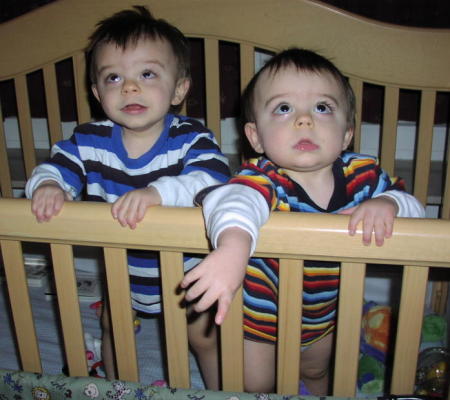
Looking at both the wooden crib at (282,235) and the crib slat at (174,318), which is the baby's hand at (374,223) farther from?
the crib slat at (174,318)

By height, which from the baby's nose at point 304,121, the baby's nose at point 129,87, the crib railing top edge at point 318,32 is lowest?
the baby's nose at point 304,121

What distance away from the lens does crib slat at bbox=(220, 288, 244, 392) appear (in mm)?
614

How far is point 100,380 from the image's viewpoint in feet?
2.43

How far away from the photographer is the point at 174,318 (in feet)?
2.09

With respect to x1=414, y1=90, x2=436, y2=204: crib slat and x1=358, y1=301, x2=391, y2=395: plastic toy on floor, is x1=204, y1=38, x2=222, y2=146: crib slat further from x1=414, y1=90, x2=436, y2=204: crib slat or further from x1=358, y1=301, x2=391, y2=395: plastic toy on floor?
x1=358, y1=301, x2=391, y2=395: plastic toy on floor

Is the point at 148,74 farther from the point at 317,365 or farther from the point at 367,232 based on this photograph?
the point at 317,365

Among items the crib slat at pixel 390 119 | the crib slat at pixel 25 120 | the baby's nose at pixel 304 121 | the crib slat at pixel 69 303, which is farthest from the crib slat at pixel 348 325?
the crib slat at pixel 25 120

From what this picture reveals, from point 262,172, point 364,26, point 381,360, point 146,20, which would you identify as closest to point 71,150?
point 146,20

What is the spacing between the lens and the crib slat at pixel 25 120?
1.21 meters

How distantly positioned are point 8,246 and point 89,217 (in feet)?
0.48

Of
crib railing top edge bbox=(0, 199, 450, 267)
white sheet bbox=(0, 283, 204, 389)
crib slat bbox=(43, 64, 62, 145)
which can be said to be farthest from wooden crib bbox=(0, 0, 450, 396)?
white sheet bbox=(0, 283, 204, 389)

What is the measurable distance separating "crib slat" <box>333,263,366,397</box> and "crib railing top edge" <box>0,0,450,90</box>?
62cm

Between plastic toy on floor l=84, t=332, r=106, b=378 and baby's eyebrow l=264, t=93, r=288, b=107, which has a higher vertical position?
baby's eyebrow l=264, t=93, r=288, b=107

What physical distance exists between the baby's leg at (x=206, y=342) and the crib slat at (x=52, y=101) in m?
0.61
